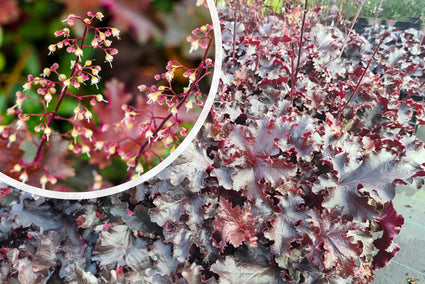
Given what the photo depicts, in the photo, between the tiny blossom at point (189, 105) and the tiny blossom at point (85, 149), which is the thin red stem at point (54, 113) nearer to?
the tiny blossom at point (85, 149)

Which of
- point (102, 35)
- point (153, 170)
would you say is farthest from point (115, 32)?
point (153, 170)

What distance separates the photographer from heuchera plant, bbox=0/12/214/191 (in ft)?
2.48

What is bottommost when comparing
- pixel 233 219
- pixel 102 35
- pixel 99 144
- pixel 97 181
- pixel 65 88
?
pixel 233 219

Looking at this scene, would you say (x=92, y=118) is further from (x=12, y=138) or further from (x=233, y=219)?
(x=233, y=219)

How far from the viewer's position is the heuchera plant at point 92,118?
0.75 metres

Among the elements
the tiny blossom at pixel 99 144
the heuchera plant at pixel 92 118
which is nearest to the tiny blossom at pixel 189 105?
the heuchera plant at pixel 92 118

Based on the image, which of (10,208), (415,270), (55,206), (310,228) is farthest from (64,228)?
(415,270)

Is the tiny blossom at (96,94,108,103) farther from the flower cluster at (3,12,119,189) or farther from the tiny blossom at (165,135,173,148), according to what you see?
the tiny blossom at (165,135,173,148)

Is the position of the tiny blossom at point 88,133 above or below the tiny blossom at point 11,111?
below

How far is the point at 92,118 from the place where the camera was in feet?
2.63

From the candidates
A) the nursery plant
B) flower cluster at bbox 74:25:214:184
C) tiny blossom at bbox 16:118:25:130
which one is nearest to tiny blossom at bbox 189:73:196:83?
flower cluster at bbox 74:25:214:184

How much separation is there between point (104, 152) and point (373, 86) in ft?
6.72

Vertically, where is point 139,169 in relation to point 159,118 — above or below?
below

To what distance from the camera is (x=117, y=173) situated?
2.96 feet
